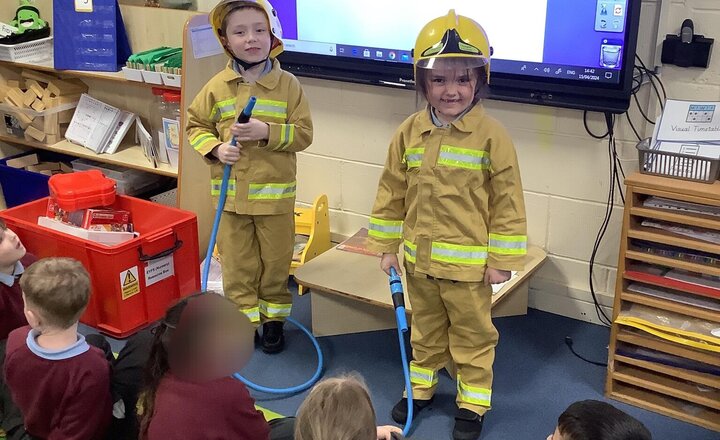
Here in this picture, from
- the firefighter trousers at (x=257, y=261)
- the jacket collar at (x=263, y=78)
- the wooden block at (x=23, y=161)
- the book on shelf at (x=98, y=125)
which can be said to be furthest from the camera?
the wooden block at (x=23, y=161)

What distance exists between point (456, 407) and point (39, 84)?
113 inches

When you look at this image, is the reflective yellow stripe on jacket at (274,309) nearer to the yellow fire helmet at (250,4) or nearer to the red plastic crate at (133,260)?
the red plastic crate at (133,260)

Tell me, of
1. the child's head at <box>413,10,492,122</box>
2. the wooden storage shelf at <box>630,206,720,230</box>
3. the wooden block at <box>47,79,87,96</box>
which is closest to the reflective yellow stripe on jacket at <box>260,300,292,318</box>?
the child's head at <box>413,10,492,122</box>

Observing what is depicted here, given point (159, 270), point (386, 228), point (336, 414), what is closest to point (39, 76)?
point (159, 270)

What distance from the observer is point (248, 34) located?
2.52m

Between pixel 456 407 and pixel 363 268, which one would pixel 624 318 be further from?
pixel 363 268

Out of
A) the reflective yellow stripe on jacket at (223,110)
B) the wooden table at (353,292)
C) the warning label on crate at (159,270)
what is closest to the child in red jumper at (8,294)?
the warning label on crate at (159,270)

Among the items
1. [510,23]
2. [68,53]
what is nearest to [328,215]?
[510,23]

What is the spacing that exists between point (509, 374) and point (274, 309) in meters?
0.92

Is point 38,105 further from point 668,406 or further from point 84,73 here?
point 668,406

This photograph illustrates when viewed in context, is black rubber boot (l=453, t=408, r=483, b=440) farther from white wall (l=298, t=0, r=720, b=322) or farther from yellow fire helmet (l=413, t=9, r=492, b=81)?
yellow fire helmet (l=413, t=9, r=492, b=81)

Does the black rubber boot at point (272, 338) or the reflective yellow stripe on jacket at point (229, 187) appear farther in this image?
the black rubber boot at point (272, 338)

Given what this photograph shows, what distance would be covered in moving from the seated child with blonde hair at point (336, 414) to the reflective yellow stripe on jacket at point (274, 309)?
5.04 ft

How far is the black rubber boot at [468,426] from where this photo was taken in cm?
242
